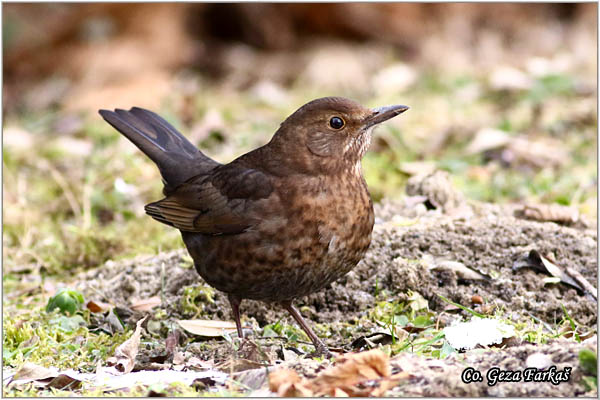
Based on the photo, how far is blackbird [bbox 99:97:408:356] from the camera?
3.85 metres

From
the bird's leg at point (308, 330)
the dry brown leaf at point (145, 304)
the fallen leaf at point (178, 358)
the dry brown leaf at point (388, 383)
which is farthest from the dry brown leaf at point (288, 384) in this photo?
the dry brown leaf at point (145, 304)

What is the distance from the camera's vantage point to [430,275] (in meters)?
4.41

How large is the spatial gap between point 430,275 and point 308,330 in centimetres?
81

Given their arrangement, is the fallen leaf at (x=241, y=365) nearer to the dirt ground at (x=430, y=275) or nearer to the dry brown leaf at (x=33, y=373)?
the dirt ground at (x=430, y=275)

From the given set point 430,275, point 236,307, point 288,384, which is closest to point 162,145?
point 236,307

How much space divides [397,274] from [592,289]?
40.5 inches

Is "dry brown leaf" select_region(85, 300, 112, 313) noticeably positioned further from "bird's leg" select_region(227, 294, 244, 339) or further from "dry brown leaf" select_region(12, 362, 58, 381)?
"dry brown leaf" select_region(12, 362, 58, 381)

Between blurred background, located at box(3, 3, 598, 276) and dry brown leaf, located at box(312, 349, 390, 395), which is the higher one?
blurred background, located at box(3, 3, 598, 276)

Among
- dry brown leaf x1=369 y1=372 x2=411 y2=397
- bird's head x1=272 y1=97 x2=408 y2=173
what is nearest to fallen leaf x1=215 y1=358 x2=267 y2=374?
dry brown leaf x1=369 y1=372 x2=411 y2=397

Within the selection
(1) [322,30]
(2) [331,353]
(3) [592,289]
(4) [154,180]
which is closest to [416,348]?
(2) [331,353]

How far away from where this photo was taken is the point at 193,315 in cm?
447

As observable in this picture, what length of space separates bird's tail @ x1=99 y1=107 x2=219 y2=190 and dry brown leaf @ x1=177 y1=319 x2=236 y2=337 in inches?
38.9

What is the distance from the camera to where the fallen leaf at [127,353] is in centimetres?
368

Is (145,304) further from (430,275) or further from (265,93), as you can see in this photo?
(265,93)
